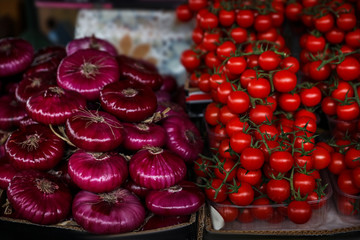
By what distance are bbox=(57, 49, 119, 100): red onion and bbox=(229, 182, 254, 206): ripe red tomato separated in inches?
31.7

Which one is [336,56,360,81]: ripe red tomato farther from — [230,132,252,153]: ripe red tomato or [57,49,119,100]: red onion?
[57,49,119,100]: red onion

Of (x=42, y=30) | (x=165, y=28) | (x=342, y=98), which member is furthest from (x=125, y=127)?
(x=42, y=30)

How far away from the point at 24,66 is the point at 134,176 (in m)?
1.07

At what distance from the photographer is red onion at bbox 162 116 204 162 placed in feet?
6.61

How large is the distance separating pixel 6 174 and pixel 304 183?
1348 mm

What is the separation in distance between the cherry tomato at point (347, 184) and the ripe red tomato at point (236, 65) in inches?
27.1

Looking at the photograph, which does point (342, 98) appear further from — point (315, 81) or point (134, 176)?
point (134, 176)

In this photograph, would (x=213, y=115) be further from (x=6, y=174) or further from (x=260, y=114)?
(x=6, y=174)

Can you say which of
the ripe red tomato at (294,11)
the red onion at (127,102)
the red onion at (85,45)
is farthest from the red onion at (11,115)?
the ripe red tomato at (294,11)

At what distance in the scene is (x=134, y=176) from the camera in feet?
5.67

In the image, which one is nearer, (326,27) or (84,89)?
(84,89)

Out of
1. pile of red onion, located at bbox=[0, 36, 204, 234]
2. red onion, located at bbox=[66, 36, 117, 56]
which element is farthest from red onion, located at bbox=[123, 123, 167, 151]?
red onion, located at bbox=[66, 36, 117, 56]

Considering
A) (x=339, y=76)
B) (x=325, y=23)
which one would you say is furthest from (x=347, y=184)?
(x=325, y=23)

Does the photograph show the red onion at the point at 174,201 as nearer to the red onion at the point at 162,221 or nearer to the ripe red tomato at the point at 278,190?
the red onion at the point at 162,221
